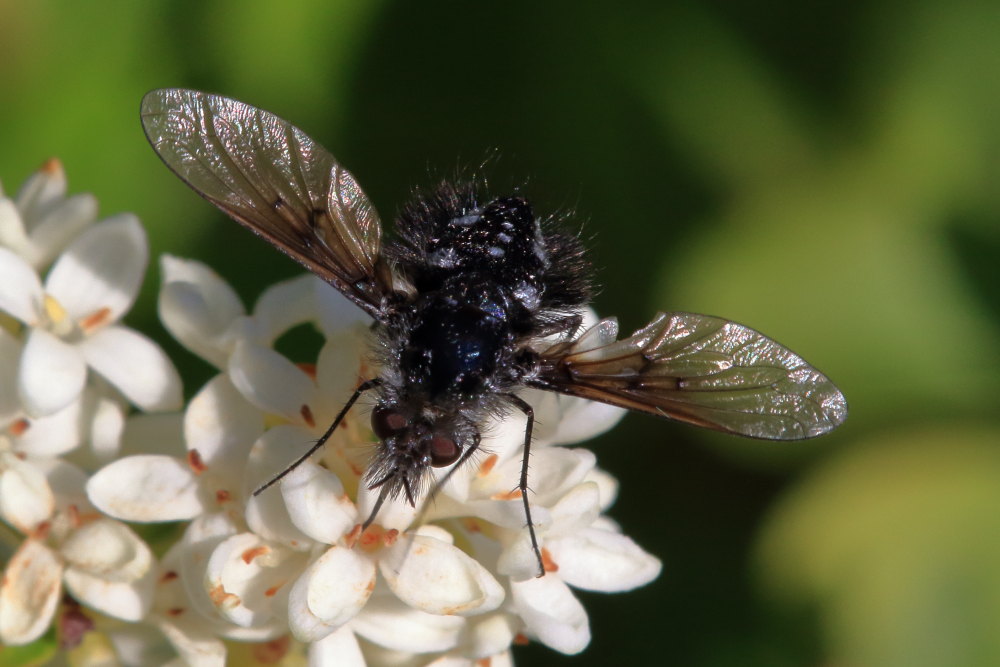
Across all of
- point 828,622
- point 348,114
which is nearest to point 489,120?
point 348,114

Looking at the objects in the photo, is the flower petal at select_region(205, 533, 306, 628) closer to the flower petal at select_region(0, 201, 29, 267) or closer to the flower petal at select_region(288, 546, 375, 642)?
the flower petal at select_region(288, 546, 375, 642)

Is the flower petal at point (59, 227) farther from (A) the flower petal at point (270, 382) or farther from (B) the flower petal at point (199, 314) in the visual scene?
(A) the flower petal at point (270, 382)

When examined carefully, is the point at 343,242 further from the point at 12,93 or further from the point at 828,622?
the point at 828,622

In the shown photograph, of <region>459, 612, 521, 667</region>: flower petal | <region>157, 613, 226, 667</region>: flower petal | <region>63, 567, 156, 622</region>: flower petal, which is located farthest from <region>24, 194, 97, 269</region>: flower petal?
<region>459, 612, 521, 667</region>: flower petal

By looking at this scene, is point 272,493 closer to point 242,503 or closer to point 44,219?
point 242,503

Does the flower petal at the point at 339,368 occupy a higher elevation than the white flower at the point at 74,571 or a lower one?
higher

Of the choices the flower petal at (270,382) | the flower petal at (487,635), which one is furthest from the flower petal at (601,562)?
the flower petal at (270,382)
